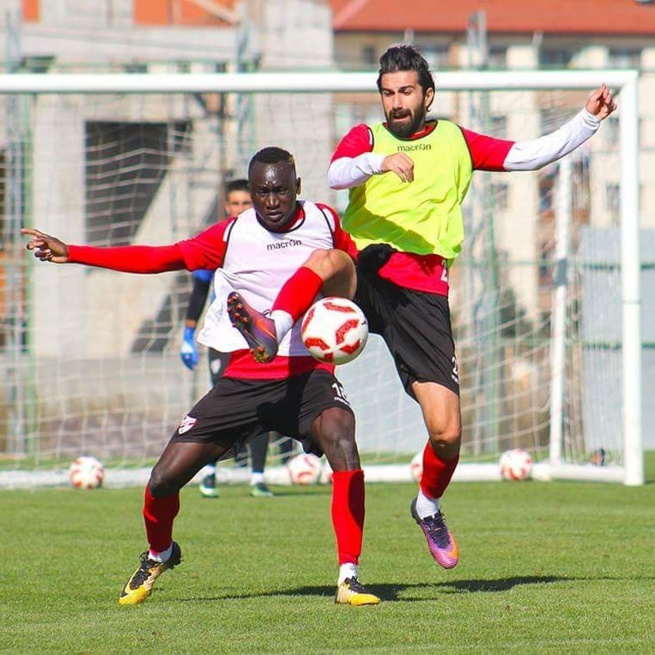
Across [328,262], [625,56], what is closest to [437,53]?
[625,56]

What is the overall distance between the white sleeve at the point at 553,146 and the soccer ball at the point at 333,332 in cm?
125

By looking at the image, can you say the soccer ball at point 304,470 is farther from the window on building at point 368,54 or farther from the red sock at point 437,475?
the window on building at point 368,54

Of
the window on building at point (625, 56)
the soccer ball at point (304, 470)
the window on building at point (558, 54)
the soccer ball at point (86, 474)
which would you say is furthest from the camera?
the window on building at point (558, 54)

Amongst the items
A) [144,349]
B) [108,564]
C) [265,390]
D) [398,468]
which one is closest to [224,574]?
[108,564]

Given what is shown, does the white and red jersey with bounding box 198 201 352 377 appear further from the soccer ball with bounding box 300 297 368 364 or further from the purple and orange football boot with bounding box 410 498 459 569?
the purple and orange football boot with bounding box 410 498 459 569

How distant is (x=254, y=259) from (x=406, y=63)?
3.86 feet

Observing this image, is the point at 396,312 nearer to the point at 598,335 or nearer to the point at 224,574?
the point at 224,574

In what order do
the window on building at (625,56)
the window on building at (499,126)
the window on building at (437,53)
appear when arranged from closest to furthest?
the window on building at (499,126), the window on building at (625,56), the window on building at (437,53)

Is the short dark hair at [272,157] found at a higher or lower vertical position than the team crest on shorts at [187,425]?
higher

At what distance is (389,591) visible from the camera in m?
6.65

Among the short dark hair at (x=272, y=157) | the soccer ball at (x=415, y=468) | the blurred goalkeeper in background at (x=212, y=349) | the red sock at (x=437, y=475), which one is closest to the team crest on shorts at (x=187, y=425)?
the short dark hair at (x=272, y=157)

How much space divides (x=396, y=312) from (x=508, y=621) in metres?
1.89

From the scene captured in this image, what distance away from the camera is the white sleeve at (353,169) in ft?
21.7

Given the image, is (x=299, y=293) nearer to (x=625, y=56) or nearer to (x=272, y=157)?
(x=272, y=157)
